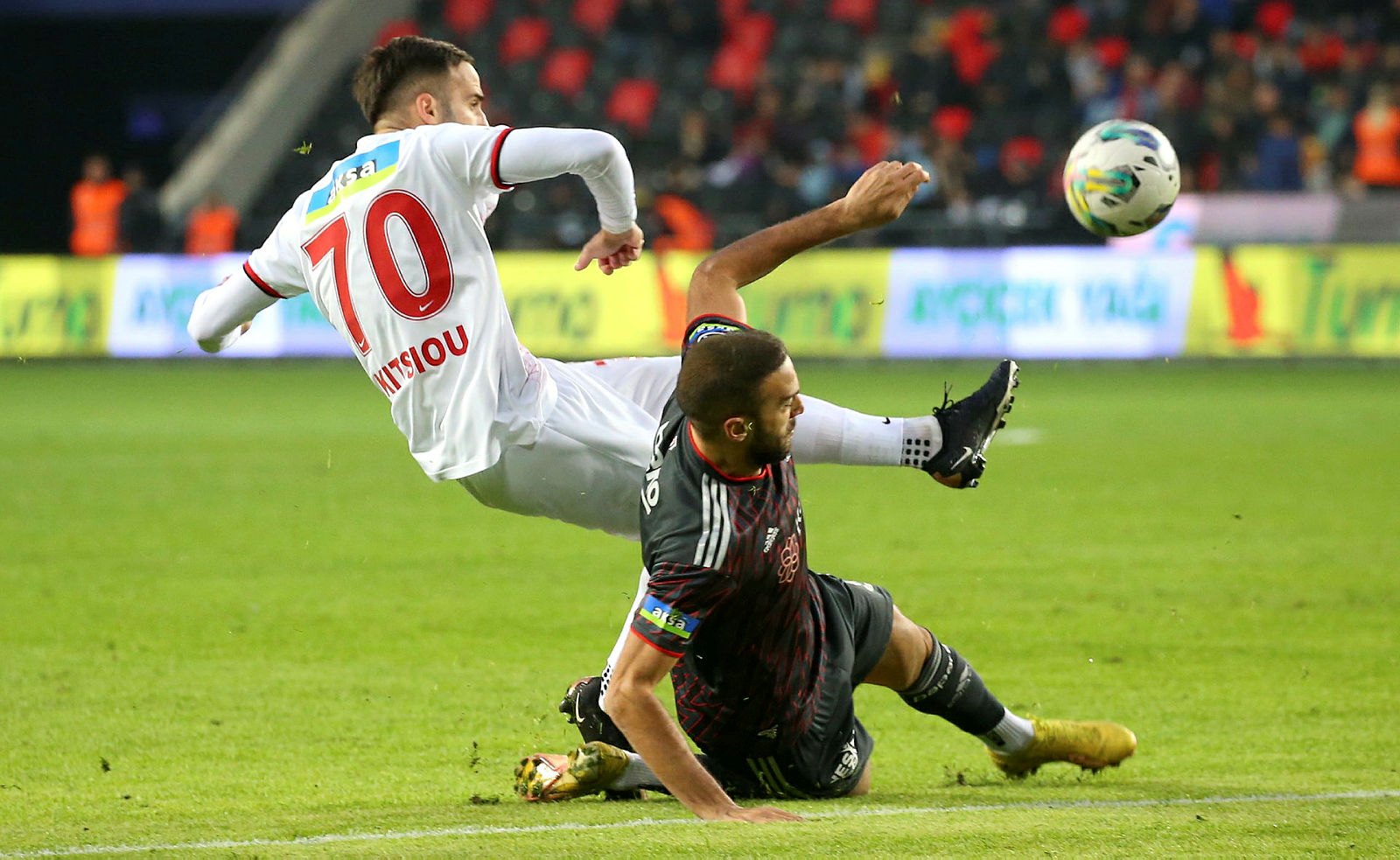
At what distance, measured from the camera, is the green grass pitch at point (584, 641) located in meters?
4.55

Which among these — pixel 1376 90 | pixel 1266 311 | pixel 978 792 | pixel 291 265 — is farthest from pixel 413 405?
pixel 1376 90

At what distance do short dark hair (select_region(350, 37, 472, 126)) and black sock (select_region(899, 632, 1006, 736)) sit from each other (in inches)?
81.7

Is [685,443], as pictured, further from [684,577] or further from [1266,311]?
[1266,311]

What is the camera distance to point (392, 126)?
17.5ft

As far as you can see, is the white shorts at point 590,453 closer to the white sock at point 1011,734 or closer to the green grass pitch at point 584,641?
the green grass pitch at point 584,641

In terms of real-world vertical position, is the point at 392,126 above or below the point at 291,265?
above

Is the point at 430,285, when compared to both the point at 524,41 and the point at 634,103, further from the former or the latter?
the point at 524,41

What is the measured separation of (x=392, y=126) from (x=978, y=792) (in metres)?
2.43

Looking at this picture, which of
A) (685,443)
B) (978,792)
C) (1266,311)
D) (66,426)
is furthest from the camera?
(1266,311)

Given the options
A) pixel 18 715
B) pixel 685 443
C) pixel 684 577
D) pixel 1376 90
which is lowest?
pixel 18 715

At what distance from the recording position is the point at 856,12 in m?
24.9

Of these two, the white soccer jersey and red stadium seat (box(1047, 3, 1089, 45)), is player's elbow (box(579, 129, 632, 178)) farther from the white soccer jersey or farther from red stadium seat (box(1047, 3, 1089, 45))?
red stadium seat (box(1047, 3, 1089, 45))

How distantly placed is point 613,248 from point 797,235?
0.50 metres

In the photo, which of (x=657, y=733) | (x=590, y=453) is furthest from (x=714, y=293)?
(x=657, y=733)
